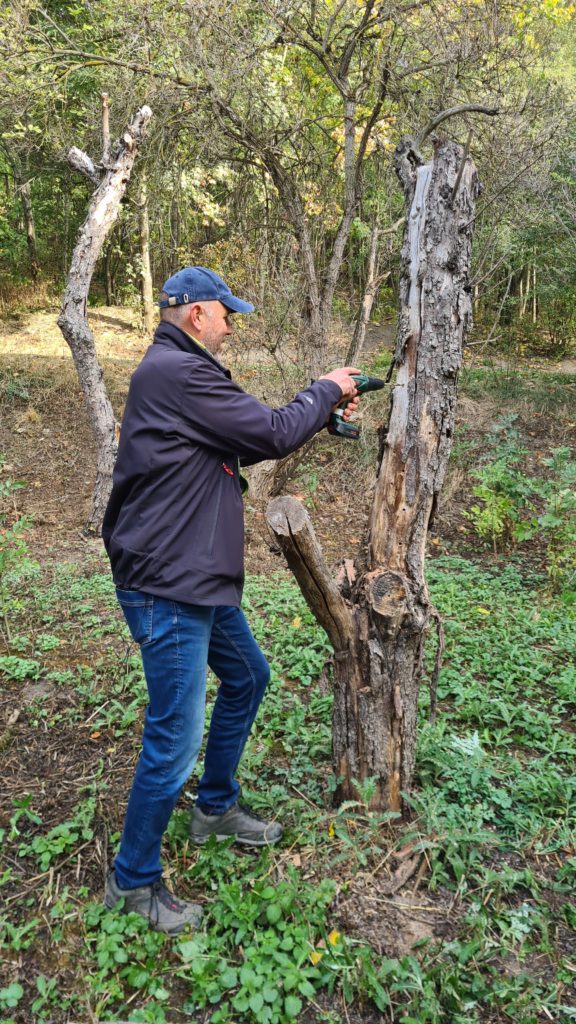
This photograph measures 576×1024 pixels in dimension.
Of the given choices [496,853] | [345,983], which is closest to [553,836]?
[496,853]

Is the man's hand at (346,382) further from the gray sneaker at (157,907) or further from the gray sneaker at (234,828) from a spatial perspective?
the gray sneaker at (157,907)

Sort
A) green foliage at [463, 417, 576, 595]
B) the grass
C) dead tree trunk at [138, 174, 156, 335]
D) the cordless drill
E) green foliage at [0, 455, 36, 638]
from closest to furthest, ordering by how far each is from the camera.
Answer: the grass < the cordless drill < green foliage at [0, 455, 36, 638] < green foliage at [463, 417, 576, 595] < dead tree trunk at [138, 174, 156, 335]

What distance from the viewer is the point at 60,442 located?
9.73 meters

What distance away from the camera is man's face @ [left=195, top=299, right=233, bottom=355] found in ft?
7.54

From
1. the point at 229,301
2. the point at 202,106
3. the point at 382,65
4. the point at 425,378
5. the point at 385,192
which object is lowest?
the point at 425,378

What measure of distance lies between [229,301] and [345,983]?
2.27 m

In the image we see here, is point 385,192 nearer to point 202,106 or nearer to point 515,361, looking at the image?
point 202,106

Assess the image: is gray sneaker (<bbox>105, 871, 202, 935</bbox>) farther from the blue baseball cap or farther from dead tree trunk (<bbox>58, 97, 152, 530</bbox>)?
dead tree trunk (<bbox>58, 97, 152, 530</bbox>)

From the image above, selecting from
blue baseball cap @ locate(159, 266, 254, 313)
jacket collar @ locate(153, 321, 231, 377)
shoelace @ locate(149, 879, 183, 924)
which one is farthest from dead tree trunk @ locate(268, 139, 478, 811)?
shoelace @ locate(149, 879, 183, 924)

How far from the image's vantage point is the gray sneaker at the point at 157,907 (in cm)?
226

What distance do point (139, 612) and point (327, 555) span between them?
4355 mm

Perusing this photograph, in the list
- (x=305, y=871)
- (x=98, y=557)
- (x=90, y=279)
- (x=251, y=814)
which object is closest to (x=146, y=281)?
(x=90, y=279)

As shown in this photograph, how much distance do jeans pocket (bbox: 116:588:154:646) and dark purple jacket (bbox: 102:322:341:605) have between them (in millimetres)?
37

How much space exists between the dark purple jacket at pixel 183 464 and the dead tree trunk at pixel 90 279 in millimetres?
5321
